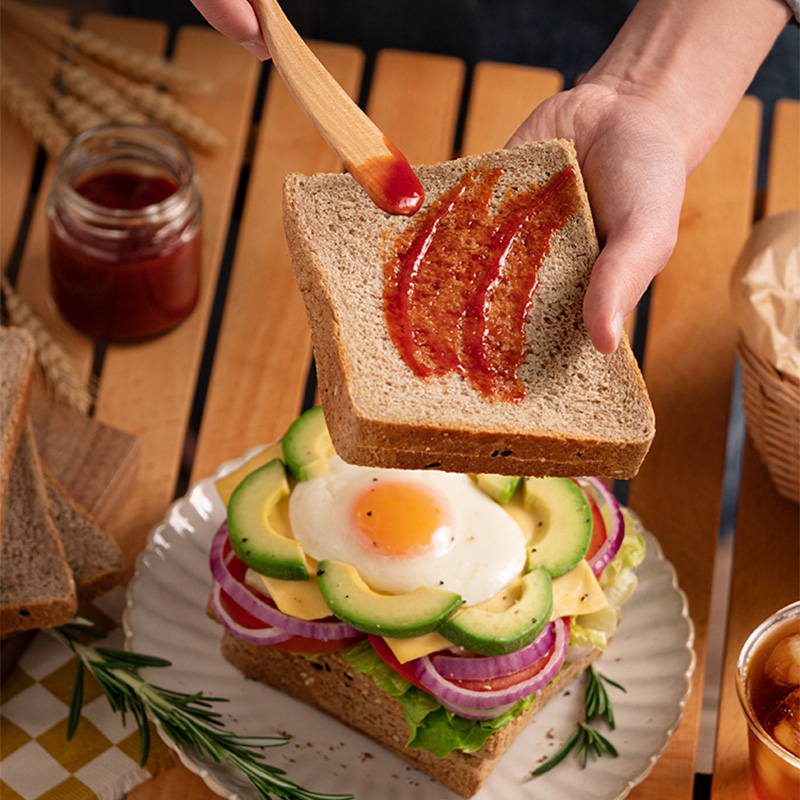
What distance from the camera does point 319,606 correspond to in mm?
2068

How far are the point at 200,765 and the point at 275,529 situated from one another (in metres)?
0.45

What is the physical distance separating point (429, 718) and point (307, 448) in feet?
1.86

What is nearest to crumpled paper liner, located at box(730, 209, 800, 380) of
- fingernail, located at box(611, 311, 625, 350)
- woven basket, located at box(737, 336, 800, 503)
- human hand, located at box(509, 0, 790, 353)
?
woven basket, located at box(737, 336, 800, 503)

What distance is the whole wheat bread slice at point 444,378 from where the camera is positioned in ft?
5.61

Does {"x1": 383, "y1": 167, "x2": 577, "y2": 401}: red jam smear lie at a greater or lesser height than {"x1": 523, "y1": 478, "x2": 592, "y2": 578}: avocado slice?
→ greater

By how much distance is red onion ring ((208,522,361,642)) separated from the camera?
2.07m

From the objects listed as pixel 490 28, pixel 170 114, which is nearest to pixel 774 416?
pixel 170 114

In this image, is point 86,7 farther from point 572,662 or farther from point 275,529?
point 572,662

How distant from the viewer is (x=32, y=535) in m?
2.35

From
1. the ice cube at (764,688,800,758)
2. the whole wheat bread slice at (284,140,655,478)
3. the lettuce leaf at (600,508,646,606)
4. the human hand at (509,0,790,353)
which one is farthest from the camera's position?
the lettuce leaf at (600,508,646,606)

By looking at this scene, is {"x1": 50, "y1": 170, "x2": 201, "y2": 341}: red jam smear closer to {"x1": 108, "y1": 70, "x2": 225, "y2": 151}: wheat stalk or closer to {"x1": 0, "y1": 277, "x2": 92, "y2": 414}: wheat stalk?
{"x1": 0, "y1": 277, "x2": 92, "y2": 414}: wheat stalk

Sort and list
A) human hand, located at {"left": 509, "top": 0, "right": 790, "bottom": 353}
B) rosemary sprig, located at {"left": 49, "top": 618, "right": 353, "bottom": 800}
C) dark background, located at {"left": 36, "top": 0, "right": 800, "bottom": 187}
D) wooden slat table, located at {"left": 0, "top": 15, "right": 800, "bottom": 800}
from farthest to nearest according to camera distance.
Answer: dark background, located at {"left": 36, "top": 0, "right": 800, "bottom": 187} < wooden slat table, located at {"left": 0, "top": 15, "right": 800, "bottom": 800} < human hand, located at {"left": 509, "top": 0, "right": 790, "bottom": 353} < rosemary sprig, located at {"left": 49, "top": 618, "right": 353, "bottom": 800}

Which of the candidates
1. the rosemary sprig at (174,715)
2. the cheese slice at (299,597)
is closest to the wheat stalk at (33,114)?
the rosemary sprig at (174,715)

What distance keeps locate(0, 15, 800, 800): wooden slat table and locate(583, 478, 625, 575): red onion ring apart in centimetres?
33
